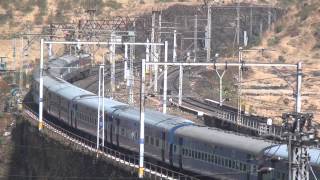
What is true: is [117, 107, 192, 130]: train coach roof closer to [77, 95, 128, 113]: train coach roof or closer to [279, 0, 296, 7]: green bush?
[77, 95, 128, 113]: train coach roof

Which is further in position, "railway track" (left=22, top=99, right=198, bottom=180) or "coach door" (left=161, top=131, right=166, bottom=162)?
"coach door" (left=161, top=131, right=166, bottom=162)

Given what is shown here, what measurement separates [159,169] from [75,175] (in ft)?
30.4

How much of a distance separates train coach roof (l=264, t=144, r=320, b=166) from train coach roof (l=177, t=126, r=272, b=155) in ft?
1.40

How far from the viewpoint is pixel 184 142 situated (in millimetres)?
43781

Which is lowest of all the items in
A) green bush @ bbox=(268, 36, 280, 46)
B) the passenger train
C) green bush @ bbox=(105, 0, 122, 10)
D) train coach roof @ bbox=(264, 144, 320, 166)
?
Result: the passenger train

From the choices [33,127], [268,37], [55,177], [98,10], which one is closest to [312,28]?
[268,37]

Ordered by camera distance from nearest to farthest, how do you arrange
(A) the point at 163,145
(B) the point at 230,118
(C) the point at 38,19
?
(A) the point at 163,145
(B) the point at 230,118
(C) the point at 38,19

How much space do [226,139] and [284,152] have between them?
551 cm

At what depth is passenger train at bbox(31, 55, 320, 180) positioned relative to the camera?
37.1 metres

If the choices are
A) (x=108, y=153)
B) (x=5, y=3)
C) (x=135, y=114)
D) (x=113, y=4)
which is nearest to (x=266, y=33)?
(x=113, y=4)

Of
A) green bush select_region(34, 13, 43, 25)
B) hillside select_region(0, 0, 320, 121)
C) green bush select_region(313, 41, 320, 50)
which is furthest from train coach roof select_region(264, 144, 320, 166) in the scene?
green bush select_region(34, 13, 43, 25)

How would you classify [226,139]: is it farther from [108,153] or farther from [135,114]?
[108,153]

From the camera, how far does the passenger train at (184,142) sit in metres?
37.1

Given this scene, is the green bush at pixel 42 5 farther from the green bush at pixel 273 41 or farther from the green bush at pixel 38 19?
the green bush at pixel 273 41
